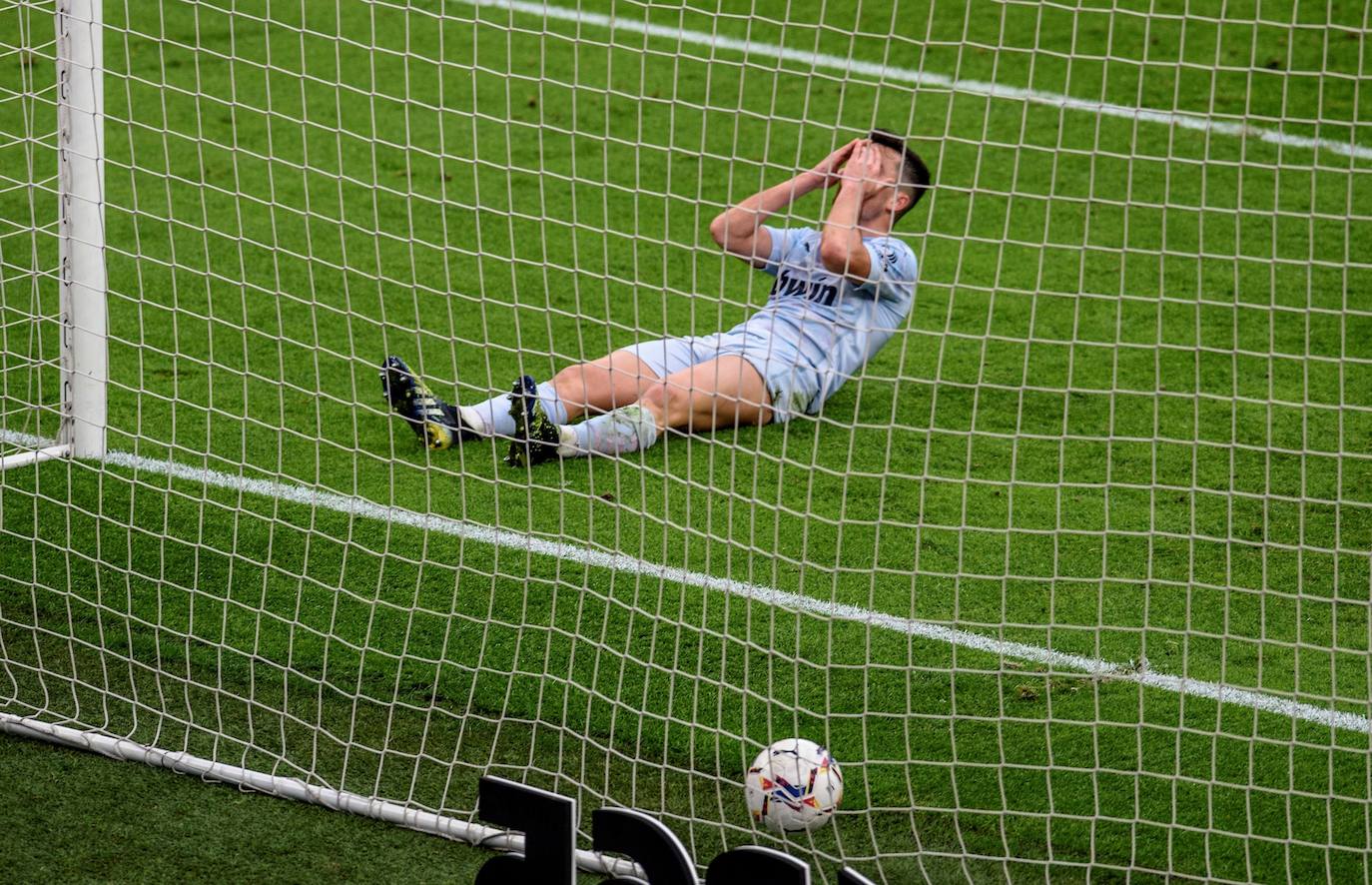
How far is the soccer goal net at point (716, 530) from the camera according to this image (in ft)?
11.5

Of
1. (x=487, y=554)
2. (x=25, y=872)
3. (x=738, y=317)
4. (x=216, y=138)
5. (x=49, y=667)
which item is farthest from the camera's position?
(x=216, y=138)

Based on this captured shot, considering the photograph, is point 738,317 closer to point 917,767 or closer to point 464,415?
point 464,415

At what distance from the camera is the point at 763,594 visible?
14.1 ft

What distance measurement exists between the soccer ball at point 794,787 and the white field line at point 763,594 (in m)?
→ 0.31

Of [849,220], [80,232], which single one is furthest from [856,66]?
[80,232]

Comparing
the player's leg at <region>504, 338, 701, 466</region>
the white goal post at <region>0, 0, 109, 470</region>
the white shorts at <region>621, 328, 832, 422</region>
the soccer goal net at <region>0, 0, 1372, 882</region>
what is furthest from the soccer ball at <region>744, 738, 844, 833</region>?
the white goal post at <region>0, 0, 109, 470</region>

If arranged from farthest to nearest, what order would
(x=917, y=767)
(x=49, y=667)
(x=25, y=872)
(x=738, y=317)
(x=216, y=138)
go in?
(x=216, y=138) → (x=738, y=317) → (x=49, y=667) → (x=917, y=767) → (x=25, y=872)

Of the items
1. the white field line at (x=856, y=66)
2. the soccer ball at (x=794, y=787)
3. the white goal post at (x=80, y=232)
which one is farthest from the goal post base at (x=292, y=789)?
the white field line at (x=856, y=66)

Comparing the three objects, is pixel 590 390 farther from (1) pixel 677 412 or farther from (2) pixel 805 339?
(2) pixel 805 339

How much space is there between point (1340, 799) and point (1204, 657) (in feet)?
2.24

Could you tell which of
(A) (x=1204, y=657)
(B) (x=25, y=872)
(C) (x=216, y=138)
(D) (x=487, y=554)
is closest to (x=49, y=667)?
(B) (x=25, y=872)

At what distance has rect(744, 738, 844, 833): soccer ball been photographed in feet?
10.9

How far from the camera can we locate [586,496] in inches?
187

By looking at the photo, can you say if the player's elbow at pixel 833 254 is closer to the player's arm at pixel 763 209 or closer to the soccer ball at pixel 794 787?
the player's arm at pixel 763 209
